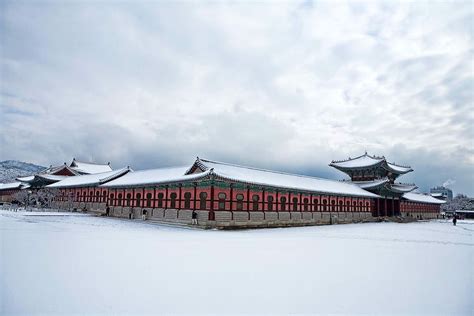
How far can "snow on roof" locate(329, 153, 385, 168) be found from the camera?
183 ft

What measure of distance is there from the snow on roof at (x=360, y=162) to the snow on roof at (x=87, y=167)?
54859mm

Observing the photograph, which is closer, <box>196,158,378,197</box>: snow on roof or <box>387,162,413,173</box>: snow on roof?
<box>196,158,378,197</box>: snow on roof

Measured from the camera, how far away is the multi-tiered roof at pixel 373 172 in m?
51.5

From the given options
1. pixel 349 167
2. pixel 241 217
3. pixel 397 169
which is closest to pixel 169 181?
pixel 241 217

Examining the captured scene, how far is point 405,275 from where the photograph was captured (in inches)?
417

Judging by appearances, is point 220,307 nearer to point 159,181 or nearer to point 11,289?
point 11,289

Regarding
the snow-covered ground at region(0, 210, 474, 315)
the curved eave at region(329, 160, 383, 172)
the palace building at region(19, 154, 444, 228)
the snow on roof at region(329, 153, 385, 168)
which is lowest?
the snow-covered ground at region(0, 210, 474, 315)

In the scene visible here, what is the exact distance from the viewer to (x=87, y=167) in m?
76.8

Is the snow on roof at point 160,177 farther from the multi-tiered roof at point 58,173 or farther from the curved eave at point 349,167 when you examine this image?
the curved eave at point 349,167

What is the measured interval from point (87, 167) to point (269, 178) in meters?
57.2

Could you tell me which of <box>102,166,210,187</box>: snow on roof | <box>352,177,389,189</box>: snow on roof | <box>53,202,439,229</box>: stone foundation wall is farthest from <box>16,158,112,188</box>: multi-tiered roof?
<box>352,177,389,189</box>: snow on roof

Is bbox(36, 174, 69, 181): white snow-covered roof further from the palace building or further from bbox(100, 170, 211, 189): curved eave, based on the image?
bbox(100, 170, 211, 189): curved eave

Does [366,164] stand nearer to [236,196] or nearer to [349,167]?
[349,167]

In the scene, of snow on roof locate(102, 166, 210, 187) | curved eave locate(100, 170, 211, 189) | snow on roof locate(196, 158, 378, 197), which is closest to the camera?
curved eave locate(100, 170, 211, 189)
